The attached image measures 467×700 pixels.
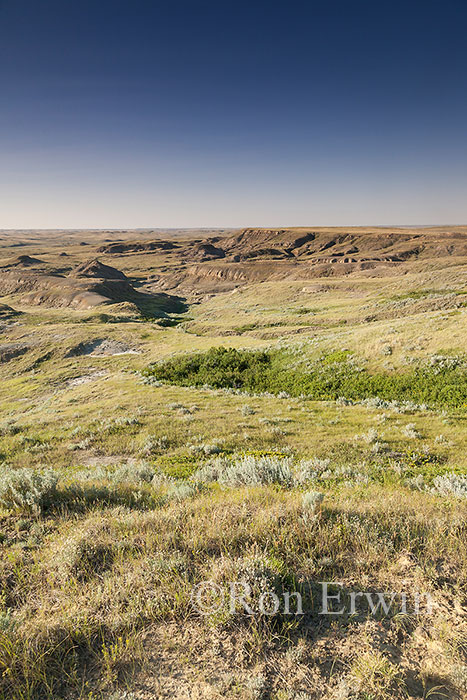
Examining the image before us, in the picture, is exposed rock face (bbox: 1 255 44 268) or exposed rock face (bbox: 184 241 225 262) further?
exposed rock face (bbox: 184 241 225 262)

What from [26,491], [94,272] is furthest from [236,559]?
[94,272]

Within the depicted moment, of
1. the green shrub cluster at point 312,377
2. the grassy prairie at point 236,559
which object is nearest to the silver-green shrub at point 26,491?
the grassy prairie at point 236,559

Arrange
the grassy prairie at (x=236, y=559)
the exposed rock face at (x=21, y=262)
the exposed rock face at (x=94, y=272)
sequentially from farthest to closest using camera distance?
the exposed rock face at (x=21, y=262)
the exposed rock face at (x=94, y=272)
the grassy prairie at (x=236, y=559)

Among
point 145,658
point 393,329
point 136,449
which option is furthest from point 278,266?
point 145,658

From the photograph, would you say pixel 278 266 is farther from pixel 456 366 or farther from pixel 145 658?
pixel 145 658

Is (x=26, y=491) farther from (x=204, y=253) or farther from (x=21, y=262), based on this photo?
(x=204, y=253)

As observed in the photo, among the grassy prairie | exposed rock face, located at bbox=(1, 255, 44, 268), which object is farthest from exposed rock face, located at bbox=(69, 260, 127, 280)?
the grassy prairie

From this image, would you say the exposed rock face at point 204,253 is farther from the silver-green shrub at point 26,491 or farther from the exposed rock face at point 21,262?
the silver-green shrub at point 26,491

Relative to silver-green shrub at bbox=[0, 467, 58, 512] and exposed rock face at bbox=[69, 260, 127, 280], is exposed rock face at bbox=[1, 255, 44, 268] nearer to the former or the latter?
exposed rock face at bbox=[69, 260, 127, 280]

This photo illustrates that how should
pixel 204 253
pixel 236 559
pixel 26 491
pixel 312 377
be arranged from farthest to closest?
1. pixel 204 253
2. pixel 312 377
3. pixel 26 491
4. pixel 236 559

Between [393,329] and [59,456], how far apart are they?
23.9 meters

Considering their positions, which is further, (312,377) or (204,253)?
(204,253)

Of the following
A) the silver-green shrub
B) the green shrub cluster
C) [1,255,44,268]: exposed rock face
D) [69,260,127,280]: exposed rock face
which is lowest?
the green shrub cluster

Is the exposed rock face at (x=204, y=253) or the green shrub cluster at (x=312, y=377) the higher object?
the exposed rock face at (x=204, y=253)
